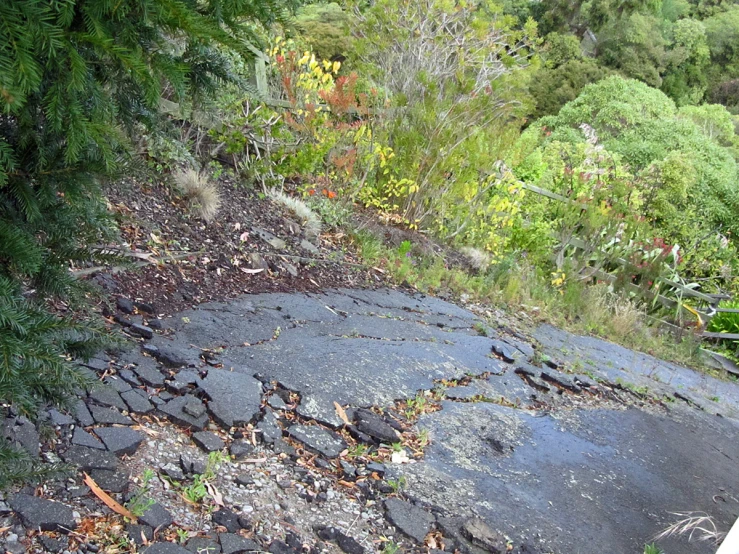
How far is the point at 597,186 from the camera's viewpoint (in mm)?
10484

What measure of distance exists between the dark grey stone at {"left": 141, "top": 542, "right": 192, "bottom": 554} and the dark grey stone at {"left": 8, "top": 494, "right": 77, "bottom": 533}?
0.25 metres

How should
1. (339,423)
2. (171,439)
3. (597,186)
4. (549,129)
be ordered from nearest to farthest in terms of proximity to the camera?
(171,439)
(339,423)
(597,186)
(549,129)

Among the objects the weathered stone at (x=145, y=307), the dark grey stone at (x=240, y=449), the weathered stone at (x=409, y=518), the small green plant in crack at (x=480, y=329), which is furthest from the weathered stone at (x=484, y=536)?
the small green plant in crack at (x=480, y=329)

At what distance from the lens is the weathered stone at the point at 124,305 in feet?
12.4

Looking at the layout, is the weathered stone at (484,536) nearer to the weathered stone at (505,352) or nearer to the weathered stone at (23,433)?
the weathered stone at (23,433)

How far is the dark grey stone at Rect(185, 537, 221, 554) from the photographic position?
221cm

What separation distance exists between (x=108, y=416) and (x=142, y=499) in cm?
53

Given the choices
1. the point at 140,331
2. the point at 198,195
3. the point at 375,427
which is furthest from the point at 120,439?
the point at 198,195

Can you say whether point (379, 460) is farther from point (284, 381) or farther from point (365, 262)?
point (365, 262)

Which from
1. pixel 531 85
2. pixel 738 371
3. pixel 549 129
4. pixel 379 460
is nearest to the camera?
pixel 379 460

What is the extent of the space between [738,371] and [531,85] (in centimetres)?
1167

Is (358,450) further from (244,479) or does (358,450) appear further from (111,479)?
(111,479)

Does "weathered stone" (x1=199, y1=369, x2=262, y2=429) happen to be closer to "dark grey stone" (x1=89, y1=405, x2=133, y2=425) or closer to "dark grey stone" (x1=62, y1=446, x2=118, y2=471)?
"dark grey stone" (x1=89, y1=405, x2=133, y2=425)

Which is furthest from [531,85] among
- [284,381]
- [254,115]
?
[284,381]
